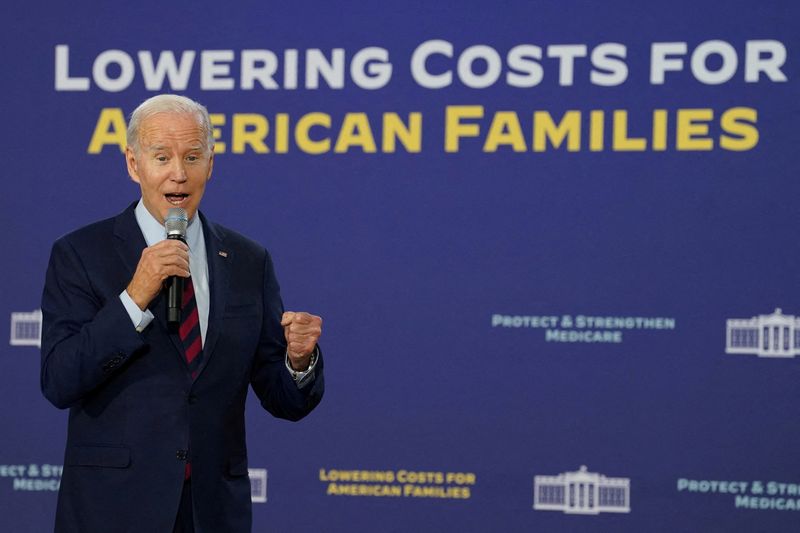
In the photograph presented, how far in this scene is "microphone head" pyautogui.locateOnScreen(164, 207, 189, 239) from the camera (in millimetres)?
1815

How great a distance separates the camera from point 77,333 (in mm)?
1797

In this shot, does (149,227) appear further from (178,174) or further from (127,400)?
(127,400)

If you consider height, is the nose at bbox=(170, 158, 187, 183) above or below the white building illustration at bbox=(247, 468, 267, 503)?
above

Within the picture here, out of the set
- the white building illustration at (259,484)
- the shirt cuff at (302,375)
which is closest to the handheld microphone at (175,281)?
the shirt cuff at (302,375)

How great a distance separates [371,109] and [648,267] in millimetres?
1178

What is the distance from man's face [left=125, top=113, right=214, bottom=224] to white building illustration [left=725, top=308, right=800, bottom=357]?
7.31 ft

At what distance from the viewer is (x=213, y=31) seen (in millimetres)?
3779

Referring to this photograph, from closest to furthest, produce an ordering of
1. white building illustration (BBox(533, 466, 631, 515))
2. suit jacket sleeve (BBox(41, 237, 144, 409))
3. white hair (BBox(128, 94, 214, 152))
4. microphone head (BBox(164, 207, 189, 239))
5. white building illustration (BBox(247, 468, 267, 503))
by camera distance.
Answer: suit jacket sleeve (BBox(41, 237, 144, 409)), microphone head (BBox(164, 207, 189, 239)), white hair (BBox(128, 94, 214, 152)), white building illustration (BBox(533, 466, 631, 515)), white building illustration (BBox(247, 468, 267, 503))

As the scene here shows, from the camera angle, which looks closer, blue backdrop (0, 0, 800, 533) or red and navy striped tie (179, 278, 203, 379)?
red and navy striped tie (179, 278, 203, 379)

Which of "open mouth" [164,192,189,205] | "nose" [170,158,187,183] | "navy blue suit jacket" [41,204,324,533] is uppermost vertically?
"nose" [170,158,187,183]

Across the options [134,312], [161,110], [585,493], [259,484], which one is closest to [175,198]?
[161,110]

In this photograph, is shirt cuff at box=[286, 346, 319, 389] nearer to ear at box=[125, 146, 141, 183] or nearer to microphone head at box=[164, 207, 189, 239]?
microphone head at box=[164, 207, 189, 239]

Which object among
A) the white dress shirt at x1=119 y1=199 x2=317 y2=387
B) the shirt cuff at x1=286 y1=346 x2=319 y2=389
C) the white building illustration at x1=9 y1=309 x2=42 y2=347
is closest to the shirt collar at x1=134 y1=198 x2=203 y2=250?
the white dress shirt at x1=119 y1=199 x2=317 y2=387

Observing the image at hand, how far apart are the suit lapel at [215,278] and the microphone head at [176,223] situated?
0.14 metres
